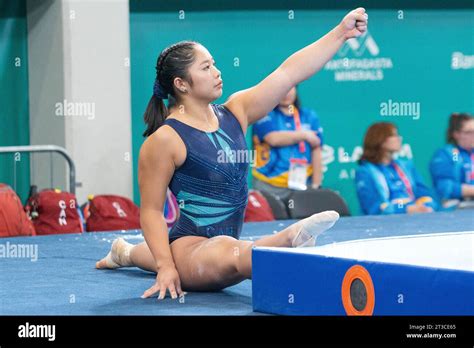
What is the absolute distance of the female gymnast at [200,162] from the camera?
4.26m

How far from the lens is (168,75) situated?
175 inches

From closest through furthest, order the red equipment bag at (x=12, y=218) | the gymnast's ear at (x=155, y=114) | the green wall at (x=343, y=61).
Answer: the gymnast's ear at (x=155, y=114), the red equipment bag at (x=12, y=218), the green wall at (x=343, y=61)

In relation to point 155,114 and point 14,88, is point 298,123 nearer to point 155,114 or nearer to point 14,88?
point 14,88

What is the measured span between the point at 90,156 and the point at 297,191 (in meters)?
1.75

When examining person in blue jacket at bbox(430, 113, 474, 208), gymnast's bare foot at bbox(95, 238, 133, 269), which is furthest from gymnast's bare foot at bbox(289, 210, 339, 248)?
person in blue jacket at bbox(430, 113, 474, 208)

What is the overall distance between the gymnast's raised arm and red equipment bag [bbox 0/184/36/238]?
8.22ft

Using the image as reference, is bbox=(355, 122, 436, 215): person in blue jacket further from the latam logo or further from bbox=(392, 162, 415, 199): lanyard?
the latam logo

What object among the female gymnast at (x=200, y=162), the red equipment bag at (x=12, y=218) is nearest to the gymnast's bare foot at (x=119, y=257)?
the female gymnast at (x=200, y=162)

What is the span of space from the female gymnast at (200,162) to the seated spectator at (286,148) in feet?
11.5

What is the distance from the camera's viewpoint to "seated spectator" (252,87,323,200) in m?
8.19

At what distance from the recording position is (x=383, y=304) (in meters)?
3.48

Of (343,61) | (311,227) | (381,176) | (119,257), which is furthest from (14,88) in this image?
(311,227)

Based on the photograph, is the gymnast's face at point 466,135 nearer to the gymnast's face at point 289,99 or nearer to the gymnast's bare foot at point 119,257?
the gymnast's face at point 289,99

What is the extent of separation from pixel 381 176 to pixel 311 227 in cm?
409
